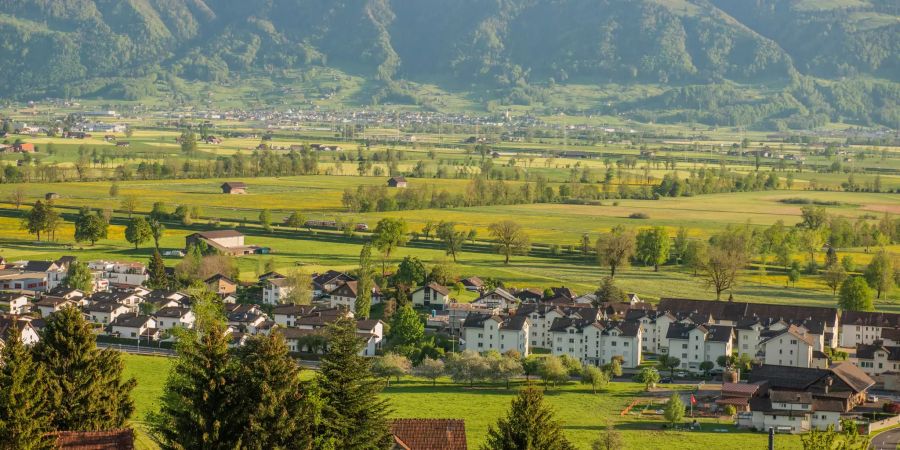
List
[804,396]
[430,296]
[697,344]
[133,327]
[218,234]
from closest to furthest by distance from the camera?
[804,396]
[697,344]
[133,327]
[430,296]
[218,234]

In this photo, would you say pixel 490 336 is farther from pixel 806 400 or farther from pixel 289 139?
pixel 289 139

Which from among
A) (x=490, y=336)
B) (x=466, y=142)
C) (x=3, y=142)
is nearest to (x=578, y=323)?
(x=490, y=336)

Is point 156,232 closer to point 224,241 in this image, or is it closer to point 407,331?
point 224,241

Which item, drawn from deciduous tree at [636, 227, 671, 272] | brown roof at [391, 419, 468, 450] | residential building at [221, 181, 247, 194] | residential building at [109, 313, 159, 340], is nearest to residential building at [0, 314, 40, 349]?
residential building at [109, 313, 159, 340]

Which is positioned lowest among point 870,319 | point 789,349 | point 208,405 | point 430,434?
point 789,349

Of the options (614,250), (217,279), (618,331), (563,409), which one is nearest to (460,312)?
(618,331)

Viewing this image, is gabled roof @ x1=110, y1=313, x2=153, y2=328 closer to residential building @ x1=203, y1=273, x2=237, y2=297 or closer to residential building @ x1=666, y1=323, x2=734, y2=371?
residential building @ x1=203, y1=273, x2=237, y2=297
